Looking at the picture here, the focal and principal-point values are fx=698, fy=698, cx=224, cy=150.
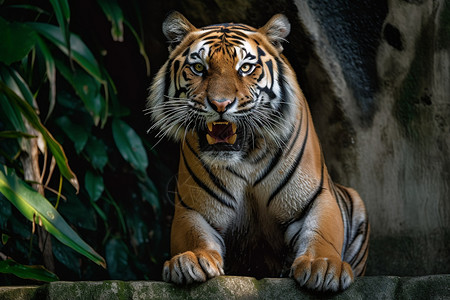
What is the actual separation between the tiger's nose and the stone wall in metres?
1.22

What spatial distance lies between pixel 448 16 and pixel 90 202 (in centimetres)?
246

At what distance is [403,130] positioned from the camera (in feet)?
13.3

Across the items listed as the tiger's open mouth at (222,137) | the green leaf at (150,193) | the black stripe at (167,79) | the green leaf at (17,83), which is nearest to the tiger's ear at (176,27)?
the black stripe at (167,79)

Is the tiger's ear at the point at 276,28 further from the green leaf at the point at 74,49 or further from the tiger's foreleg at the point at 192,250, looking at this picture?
the green leaf at the point at 74,49

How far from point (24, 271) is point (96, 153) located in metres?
1.42

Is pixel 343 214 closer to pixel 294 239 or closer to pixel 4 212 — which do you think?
pixel 294 239

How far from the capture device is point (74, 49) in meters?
4.26

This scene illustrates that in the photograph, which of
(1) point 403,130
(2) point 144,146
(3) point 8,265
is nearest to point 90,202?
(2) point 144,146

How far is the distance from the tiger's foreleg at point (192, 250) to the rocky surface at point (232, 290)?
5 centimetres

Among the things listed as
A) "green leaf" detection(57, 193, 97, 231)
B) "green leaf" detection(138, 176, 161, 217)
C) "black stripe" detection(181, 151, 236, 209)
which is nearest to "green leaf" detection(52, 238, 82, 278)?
"green leaf" detection(57, 193, 97, 231)

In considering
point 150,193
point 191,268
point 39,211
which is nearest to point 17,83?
point 39,211

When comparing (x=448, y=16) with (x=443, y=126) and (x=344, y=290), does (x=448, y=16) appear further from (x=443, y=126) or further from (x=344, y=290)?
(x=344, y=290)

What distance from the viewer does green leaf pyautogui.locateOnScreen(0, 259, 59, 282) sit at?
3.13 metres

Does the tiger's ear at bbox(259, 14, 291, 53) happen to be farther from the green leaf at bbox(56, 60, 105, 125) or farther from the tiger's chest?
the green leaf at bbox(56, 60, 105, 125)
